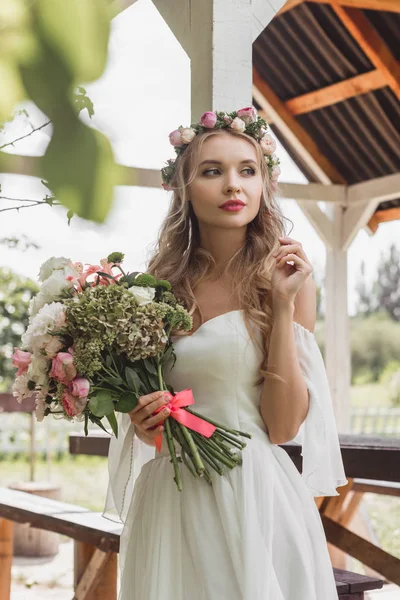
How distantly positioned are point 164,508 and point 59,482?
31.1ft

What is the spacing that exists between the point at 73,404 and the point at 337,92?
6116mm

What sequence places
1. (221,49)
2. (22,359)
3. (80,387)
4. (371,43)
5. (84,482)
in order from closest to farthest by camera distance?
(80,387), (22,359), (221,49), (371,43), (84,482)

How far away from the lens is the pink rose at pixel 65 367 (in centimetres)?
177

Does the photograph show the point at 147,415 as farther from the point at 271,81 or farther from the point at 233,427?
the point at 271,81

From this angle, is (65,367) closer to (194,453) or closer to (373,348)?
(194,453)

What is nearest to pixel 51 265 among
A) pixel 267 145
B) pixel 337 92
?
pixel 267 145

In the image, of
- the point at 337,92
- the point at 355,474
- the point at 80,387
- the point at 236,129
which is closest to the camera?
the point at 80,387

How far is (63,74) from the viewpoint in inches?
14.8

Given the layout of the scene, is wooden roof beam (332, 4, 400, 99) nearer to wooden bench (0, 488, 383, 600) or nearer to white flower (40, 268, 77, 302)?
wooden bench (0, 488, 383, 600)

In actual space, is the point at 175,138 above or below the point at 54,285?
above

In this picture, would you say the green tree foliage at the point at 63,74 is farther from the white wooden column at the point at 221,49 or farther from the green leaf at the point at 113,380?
the white wooden column at the point at 221,49

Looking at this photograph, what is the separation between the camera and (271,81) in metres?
7.72

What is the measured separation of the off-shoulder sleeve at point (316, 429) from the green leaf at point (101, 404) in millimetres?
453

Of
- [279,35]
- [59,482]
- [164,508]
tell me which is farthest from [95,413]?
[59,482]
